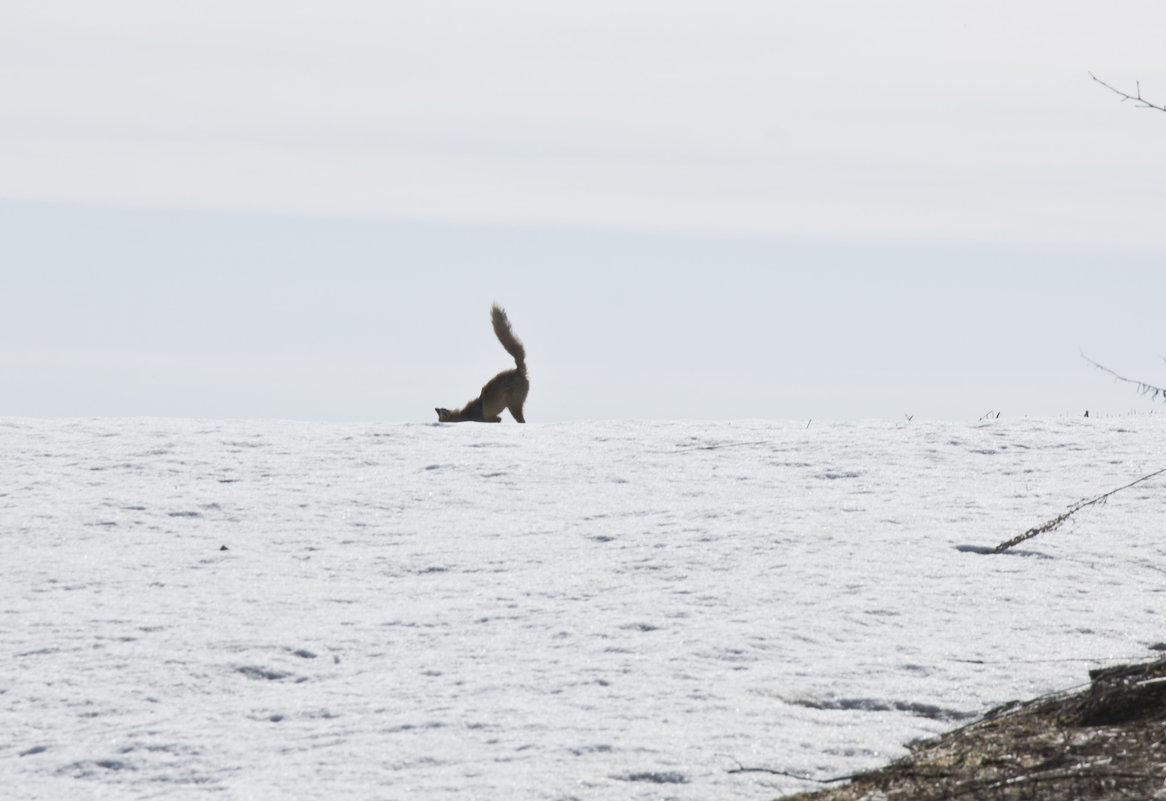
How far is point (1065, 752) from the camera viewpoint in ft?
13.5

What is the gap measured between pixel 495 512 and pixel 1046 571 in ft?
10.4

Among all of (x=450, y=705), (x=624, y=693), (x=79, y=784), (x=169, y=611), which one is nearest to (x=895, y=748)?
(x=624, y=693)

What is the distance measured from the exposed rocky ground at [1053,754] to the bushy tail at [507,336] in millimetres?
11208

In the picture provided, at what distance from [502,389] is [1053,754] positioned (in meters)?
11.4

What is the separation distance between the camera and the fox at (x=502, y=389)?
49.0ft

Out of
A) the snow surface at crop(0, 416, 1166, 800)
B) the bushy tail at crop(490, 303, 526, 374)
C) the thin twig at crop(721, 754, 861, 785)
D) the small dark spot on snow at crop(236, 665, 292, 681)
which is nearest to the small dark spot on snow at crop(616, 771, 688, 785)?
the snow surface at crop(0, 416, 1166, 800)

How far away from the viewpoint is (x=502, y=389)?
49.6 ft

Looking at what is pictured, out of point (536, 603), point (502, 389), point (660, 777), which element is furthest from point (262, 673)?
point (502, 389)

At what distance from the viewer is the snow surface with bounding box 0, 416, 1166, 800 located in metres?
Answer: 4.17

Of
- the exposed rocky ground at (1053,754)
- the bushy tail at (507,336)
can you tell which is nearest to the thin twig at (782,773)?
A: the exposed rocky ground at (1053,754)

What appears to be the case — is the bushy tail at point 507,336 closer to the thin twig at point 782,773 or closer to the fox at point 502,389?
→ the fox at point 502,389

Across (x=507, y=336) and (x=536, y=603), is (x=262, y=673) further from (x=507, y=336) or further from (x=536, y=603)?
(x=507, y=336)

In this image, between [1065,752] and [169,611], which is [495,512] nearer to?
[169,611]

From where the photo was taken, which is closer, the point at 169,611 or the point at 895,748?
the point at 895,748
